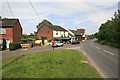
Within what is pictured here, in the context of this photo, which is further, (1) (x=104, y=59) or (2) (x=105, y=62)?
(1) (x=104, y=59)

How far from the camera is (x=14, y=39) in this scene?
26.8 m

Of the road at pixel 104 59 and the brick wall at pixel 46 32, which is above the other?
the brick wall at pixel 46 32

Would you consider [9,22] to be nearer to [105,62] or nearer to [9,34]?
[9,34]

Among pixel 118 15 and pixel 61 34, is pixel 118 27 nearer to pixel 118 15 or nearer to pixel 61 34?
pixel 118 15

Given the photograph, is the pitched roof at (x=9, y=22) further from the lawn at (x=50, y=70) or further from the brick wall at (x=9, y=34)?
the lawn at (x=50, y=70)

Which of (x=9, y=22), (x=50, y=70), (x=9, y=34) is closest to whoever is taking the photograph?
(x=50, y=70)

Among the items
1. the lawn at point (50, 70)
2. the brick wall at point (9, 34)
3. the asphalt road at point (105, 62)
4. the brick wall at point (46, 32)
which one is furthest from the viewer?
the brick wall at point (46, 32)

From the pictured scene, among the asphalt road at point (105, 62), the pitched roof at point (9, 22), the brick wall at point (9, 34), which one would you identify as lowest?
the asphalt road at point (105, 62)

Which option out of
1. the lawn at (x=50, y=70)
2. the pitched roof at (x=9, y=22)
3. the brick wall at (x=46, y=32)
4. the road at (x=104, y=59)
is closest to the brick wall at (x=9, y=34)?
the pitched roof at (x=9, y=22)

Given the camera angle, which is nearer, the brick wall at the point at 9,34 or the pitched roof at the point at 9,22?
the brick wall at the point at 9,34

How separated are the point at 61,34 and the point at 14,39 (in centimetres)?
2321

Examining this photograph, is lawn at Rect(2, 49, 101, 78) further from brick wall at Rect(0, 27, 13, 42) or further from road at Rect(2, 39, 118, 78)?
brick wall at Rect(0, 27, 13, 42)

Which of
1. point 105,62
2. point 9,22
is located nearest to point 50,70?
point 105,62

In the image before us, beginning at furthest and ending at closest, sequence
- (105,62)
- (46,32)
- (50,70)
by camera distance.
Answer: (46,32) → (105,62) → (50,70)
